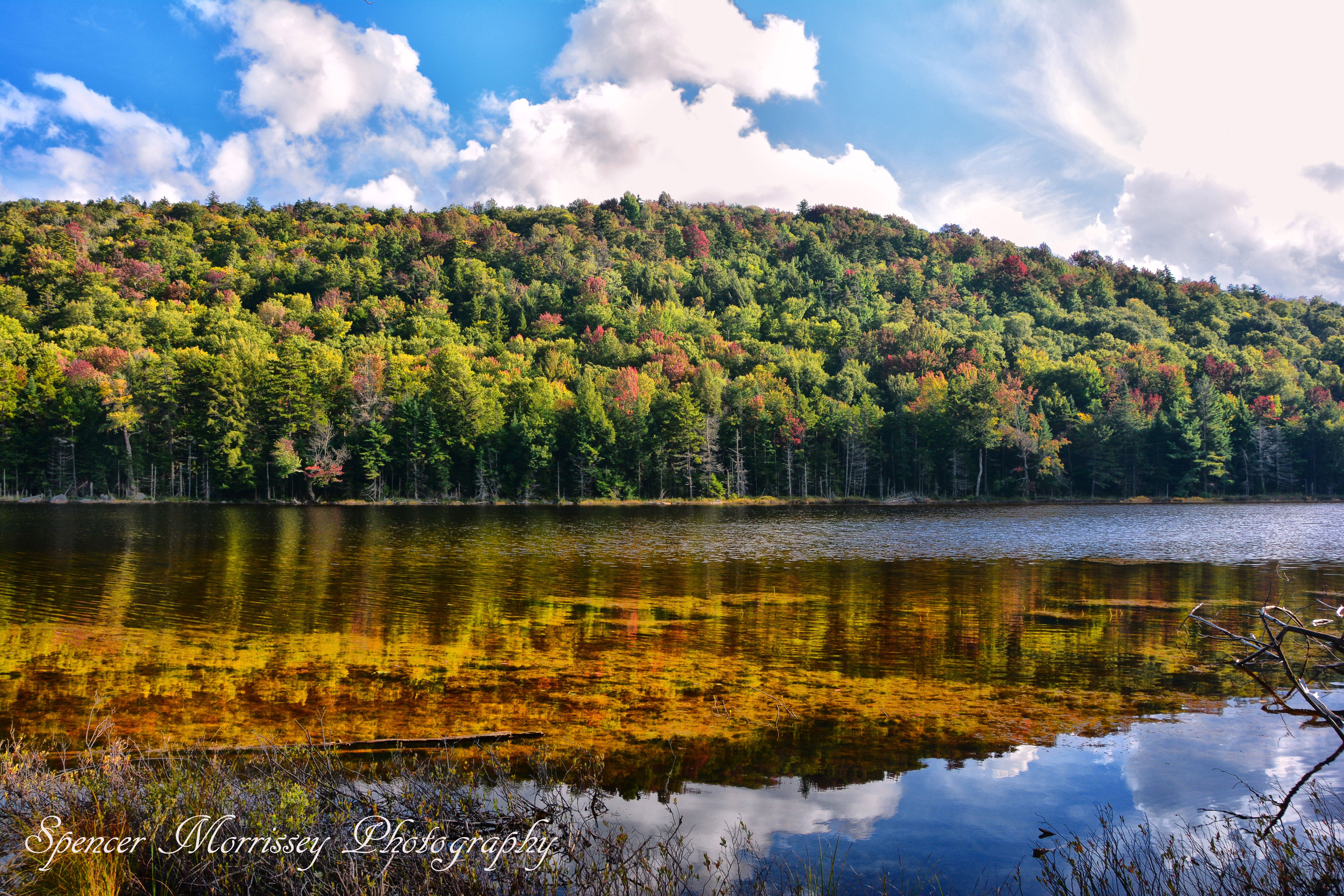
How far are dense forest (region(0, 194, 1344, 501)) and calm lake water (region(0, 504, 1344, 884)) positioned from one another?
169 ft

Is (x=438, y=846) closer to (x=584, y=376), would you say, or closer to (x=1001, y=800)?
(x=1001, y=800)

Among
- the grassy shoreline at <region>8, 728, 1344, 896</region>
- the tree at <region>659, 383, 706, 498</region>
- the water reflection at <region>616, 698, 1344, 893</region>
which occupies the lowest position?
the water reflection at <region>616, 698, 1344, 893</region>

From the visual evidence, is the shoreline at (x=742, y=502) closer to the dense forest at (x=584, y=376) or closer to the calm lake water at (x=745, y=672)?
the dense forest at (x=584, y=376)

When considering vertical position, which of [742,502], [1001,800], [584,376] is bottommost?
[742,502]

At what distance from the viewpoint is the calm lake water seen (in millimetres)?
7801

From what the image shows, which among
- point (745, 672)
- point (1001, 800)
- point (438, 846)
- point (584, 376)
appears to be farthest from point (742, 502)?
point (438, 846)

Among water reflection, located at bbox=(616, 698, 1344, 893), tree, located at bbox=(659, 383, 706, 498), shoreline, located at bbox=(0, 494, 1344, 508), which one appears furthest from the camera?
tree, located at bbox=(659, 383, 706, 498)

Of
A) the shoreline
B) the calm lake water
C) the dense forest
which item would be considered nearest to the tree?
the dense forest

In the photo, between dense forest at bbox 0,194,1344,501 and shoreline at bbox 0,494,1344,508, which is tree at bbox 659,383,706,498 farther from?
shoreline at bbox 0,494,1344,508

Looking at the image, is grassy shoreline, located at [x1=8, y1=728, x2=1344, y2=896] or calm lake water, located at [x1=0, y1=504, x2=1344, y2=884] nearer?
grassy shoreline, located at [x1=8, y1=728, x2=1344, y2=896]

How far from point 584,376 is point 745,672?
82.0 meters

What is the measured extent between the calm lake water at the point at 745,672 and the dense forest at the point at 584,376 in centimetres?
5155

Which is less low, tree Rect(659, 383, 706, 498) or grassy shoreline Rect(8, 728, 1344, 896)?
tree Rect(659, 383, 706, 498)

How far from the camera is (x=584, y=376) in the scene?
92625 millimetres
